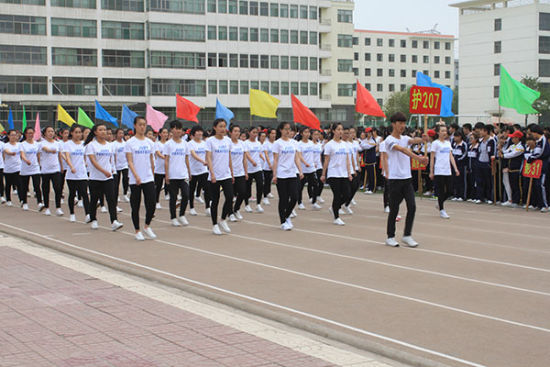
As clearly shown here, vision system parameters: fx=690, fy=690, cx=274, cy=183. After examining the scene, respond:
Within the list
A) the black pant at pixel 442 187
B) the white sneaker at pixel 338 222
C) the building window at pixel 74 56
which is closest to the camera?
the white sneaker at pixel 338 222

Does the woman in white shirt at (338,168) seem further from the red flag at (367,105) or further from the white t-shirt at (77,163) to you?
the red flag at (367,105)

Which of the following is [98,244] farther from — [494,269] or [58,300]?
[494,269]

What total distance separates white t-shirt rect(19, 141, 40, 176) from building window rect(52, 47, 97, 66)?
49812 mm

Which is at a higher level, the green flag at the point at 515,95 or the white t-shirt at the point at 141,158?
the green flag at the point at 515,95

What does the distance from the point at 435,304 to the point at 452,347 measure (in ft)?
5.08

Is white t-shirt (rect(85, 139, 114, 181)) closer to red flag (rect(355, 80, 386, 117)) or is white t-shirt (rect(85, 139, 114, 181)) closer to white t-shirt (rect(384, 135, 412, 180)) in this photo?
white t-shirt (rect(384, 135, 412, 180))

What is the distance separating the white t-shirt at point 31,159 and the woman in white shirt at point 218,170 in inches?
256

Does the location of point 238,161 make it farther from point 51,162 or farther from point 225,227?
point 51,162

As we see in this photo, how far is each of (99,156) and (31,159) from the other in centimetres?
505

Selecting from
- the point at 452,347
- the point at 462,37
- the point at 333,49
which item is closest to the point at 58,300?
the point at 452,347

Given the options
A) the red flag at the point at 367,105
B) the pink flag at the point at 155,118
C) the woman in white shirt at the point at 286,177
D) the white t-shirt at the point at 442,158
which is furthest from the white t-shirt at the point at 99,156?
the pink flag at the point at 155,118

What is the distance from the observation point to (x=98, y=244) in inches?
453

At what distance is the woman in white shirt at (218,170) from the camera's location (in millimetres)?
12680

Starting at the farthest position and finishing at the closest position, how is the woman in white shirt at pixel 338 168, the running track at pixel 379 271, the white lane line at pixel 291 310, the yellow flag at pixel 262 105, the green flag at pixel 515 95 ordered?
1. the yellow flag at pixel 262 105
2. the green flag at pixel 515 95
3. the woman in white shirt at pixel 338 168
4. the running track at pixel 379 271
5. the white lane line at pixel 291 310
